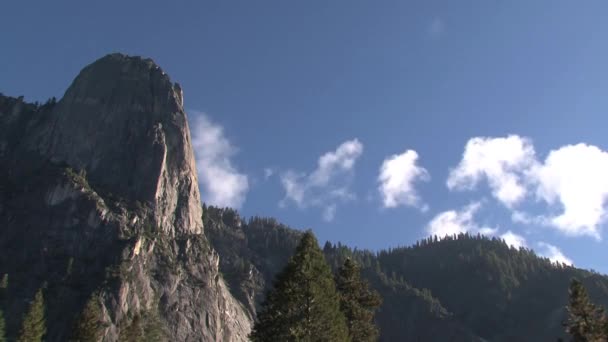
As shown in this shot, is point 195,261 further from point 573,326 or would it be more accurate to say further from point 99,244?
point 573,326

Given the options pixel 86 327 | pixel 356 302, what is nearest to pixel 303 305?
pixel 356 302

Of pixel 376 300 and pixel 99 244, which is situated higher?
pixel 99 244

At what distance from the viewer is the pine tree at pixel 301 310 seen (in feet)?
109

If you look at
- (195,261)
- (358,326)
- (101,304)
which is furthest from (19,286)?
(358,326)

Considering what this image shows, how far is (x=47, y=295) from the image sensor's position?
153 m

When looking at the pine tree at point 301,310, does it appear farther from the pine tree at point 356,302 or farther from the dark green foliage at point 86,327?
the dark green foliage at point 86,327

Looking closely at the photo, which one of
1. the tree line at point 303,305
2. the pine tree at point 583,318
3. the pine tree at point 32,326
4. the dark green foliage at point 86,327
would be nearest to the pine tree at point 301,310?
the tree line at point 303,305

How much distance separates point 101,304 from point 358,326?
123878mm

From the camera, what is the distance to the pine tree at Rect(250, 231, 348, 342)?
3309 centimetres

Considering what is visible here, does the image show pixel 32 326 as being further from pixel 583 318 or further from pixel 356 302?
pixel 583 318

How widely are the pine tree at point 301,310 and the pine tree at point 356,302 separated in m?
5.68

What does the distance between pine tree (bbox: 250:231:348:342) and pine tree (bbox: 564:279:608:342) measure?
18.7 metres

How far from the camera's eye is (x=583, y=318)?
40.8 metres

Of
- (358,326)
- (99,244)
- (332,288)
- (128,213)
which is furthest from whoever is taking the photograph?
(128,213)
